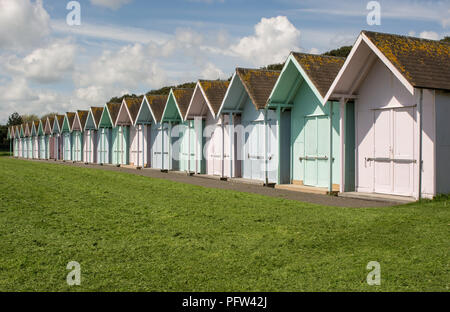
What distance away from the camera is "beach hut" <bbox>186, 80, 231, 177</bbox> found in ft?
75.5

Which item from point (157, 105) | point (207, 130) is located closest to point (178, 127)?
point (157, 105)

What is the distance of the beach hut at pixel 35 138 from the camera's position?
5900cm

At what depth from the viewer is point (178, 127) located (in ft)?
92.3

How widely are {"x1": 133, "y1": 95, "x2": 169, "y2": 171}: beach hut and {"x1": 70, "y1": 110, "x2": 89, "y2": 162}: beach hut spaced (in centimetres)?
1230

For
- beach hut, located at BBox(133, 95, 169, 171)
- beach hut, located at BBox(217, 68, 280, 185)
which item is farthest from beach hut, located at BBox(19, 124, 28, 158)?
beach hut, located at BBox(217, 68, 280, 185)

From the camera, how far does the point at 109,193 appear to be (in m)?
14.6

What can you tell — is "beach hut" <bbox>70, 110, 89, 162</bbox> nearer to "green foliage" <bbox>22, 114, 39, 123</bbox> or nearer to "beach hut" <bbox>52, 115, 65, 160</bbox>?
"beach hut" <bbox>52, 115, 65, 160</bbox>

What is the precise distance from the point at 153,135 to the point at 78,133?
16.9 meters

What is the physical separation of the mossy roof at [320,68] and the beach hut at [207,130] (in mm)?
6329
